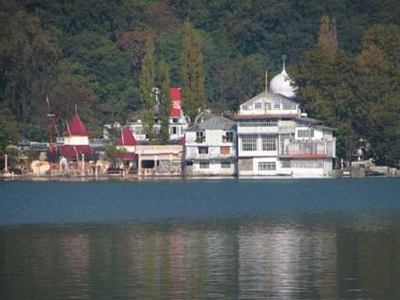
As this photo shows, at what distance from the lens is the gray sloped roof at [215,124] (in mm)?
102750

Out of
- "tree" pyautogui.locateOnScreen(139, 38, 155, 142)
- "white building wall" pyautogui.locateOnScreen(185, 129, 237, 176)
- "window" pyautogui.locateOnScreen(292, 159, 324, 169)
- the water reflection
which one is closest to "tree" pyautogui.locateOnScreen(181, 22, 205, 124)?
"tree" pyautogui.locateOnScreen(139, 38, 155, 142)

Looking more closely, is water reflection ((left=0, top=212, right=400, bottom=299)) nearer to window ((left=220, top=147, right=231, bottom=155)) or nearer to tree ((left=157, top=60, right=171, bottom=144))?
window ((left=220, top=147, right=231, bottom=155))

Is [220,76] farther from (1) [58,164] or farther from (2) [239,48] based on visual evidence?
Result: (1) [58,164]

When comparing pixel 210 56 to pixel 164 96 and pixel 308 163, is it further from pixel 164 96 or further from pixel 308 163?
pixel 308 163

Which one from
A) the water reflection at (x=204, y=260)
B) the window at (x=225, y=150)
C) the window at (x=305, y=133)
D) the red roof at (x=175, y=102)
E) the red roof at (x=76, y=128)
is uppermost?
the red roof at (x=175, y=102)

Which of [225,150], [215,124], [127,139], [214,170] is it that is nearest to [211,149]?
[225,150]

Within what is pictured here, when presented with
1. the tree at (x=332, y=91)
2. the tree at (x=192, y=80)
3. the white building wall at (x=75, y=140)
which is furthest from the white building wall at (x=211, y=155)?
the white building wall at (x=75, y=140)

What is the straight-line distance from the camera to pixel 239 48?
13550 cm

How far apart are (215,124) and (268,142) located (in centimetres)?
440

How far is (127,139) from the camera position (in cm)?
10419

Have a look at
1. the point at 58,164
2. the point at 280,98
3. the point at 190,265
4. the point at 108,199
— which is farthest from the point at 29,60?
the point at 190,265

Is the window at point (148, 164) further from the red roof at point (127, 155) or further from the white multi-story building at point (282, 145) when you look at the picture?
the white multi-story building at point (282, 145)

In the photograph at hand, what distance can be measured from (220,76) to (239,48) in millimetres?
11956

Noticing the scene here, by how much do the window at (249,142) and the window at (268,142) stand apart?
0.50 meters
